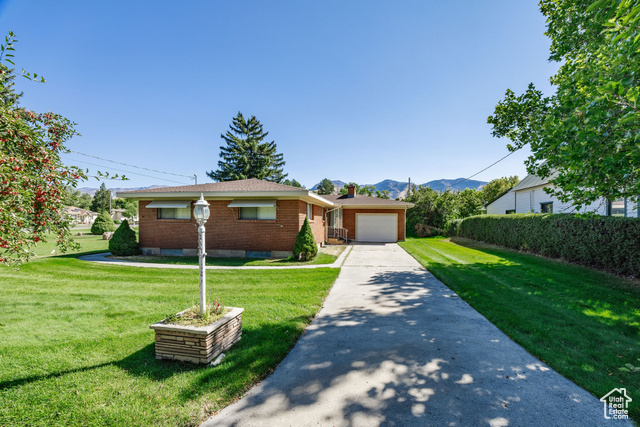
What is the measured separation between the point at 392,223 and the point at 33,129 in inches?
743

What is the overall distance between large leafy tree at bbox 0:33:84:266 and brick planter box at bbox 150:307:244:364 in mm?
1507

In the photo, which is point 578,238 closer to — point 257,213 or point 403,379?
point 403,379

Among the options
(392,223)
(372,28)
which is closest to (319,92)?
(372,28)

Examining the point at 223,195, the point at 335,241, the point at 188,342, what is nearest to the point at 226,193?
the point at 223,195

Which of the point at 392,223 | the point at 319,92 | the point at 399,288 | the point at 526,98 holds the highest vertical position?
the point at 319,92

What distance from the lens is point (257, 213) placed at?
1221 centimetres

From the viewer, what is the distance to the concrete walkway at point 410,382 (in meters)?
2.37

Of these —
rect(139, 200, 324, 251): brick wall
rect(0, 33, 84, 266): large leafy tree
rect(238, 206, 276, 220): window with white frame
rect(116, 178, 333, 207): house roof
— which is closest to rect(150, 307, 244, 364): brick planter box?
rect(0, 33, 84, 266): large leafy tree

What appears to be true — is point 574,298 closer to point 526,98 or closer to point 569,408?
point 569,408

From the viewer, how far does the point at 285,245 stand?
1196 cm

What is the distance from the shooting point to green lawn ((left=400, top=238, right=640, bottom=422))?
312cm

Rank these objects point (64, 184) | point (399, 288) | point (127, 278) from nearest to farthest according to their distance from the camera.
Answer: point (64, 184) < point (399, 288) < point (127, 278)

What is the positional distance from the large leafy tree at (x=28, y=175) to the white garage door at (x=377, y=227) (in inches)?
698

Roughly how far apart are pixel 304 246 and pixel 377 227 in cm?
1004
